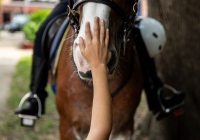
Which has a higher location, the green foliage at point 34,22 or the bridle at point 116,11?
the bridle at point 116,11

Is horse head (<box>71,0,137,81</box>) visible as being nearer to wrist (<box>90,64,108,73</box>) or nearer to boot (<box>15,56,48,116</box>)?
wrist (<box>90,64,108,73</box>)

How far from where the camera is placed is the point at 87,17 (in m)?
2.19

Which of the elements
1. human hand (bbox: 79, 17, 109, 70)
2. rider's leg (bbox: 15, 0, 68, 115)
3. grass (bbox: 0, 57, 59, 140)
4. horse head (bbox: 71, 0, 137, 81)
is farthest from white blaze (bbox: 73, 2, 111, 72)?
grass (bbox: 0, 57, 59, 140)

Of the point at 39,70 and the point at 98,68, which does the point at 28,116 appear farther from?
the point at 98,68

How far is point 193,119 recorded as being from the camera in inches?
192

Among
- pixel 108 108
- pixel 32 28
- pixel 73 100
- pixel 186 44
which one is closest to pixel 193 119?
pixel 186 44

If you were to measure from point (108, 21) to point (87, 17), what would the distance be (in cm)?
16

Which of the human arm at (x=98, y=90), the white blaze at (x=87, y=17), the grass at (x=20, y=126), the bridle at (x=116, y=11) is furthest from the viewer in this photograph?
the grass at (x=20, y=126)

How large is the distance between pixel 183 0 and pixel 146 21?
2.90ft

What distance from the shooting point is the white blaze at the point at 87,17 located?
2174 mm

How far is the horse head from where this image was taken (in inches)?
86.2

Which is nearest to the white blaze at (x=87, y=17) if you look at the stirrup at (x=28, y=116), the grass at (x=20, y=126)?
the stirrup at (x=28, y=116)

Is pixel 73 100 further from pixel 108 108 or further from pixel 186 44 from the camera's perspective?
pixel 186 44

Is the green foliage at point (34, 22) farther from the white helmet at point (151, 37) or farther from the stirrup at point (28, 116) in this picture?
the white helmet at point (151, 37)
